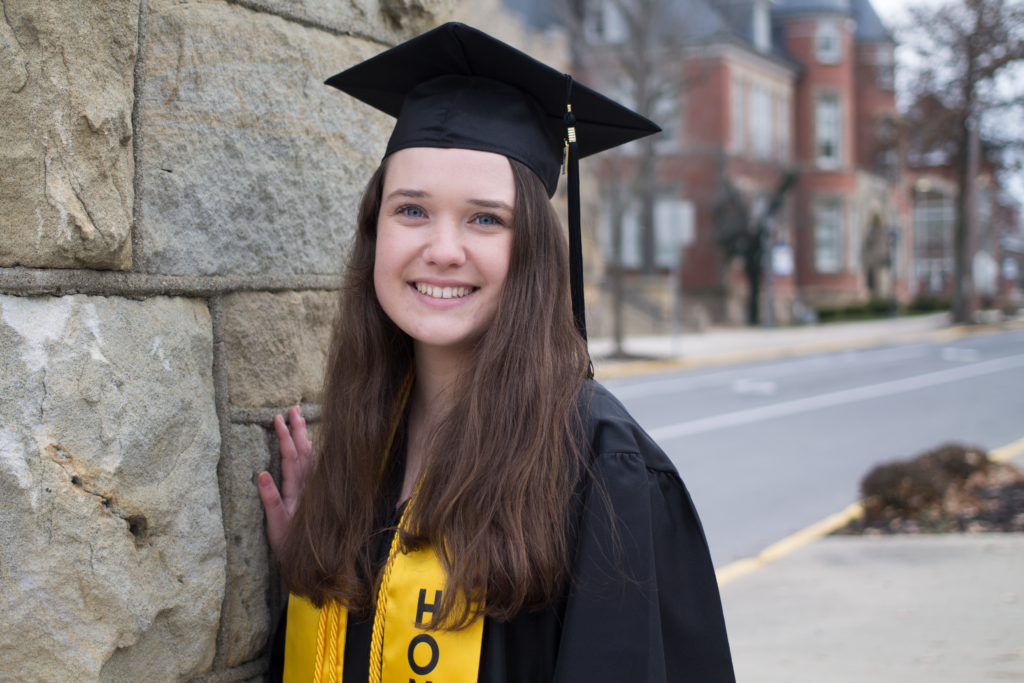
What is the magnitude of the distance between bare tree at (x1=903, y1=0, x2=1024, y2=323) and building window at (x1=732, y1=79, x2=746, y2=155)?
213 inches

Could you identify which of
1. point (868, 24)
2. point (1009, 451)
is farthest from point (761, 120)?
point (1009, 451)

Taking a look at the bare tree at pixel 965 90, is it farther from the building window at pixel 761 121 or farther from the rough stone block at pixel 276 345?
the rough stone block at pixel 276 345

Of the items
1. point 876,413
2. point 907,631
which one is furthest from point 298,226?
point 876,413

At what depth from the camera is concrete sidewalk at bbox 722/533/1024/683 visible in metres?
3.35

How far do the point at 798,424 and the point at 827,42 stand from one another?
2864 centimetres

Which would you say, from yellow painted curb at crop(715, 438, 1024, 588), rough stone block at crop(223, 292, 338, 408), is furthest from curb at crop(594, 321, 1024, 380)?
rough stone block at crop(223, 292, 338, 408)

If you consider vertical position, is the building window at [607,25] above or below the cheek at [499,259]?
above

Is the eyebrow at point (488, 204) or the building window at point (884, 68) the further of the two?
the building window at point (884, 68)

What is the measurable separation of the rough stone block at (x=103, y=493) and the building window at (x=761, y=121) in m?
31.7

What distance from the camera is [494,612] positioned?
1501 millimetres

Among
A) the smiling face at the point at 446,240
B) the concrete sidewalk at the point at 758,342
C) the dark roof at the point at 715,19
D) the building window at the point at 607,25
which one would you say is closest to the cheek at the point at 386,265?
the smiling face at the point at 446,240

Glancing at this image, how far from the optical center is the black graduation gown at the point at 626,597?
143 centimetres

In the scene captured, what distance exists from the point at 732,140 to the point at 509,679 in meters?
30.5

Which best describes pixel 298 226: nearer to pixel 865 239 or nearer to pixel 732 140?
pixel 732 140
